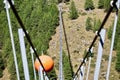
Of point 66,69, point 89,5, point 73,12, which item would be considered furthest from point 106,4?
point 66,69

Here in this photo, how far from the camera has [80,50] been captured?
99.4 meters

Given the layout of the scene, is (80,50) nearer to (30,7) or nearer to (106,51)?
(106,51)

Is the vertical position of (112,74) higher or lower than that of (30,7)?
lower

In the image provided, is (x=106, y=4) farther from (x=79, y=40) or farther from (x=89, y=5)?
(x=79, y=40)

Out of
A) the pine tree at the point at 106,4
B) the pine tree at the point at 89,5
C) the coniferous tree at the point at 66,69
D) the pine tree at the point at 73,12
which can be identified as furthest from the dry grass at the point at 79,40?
the coniferous tree at the point at 66,69

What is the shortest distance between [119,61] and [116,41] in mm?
9938

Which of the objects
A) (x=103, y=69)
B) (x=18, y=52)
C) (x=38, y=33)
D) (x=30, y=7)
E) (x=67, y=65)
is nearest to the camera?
(x=67, y=65)

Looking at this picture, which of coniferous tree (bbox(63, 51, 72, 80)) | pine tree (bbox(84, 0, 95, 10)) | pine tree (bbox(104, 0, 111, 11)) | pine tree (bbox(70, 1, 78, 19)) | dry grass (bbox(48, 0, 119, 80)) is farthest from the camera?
pine tree (bbox(84, 0, 95, 10))

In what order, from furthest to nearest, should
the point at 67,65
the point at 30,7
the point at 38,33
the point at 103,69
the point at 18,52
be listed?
the point at 30,7 → the point at 38,33 → the point at 18,52 → the point at 103,69 → the point at 67,65

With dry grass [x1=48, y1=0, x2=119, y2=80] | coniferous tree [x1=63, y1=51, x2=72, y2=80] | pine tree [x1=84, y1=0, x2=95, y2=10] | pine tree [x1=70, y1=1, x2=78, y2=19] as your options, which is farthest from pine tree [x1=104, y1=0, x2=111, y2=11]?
coniferous tree [x1=63, y1=51, x2=72, y2=80]

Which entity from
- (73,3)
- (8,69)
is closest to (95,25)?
(73,3)

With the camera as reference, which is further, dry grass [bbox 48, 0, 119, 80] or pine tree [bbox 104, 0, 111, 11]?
pine tree [bbox 104, 0, 111, 11]

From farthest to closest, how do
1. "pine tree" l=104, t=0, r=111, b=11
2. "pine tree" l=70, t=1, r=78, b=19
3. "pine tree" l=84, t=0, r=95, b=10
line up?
"pine tree" l=84, t=0, r=95, b=10
"pine tree" l=104, t=0, r=111, b=11
"pine tree" l=70, t=1, r=78, b=19

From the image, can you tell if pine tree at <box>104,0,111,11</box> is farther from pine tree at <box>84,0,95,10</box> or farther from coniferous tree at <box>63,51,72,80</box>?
coniferous tree at <box>63,51,72,80</box>
